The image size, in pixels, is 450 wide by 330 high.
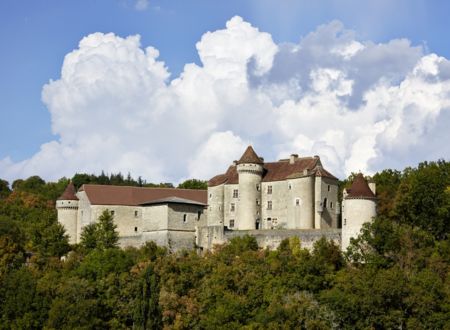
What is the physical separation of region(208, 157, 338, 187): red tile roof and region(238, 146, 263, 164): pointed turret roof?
1405 millimetres

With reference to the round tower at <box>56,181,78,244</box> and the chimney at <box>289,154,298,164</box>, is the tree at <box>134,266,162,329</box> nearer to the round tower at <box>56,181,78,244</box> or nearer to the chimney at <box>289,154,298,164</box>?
the chimney at <box>289,154,298,164</box>

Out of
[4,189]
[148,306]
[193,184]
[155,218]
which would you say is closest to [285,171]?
[155,218]

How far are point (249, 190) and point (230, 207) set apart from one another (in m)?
2.69

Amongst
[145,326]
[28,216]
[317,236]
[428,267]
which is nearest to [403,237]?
[428,267]

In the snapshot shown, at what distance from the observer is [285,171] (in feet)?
271

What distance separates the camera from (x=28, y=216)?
4355 inches

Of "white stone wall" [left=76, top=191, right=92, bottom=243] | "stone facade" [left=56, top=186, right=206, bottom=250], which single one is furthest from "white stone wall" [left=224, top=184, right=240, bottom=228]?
"white stone wall" [left=76, top=191, right=92, bottom=243]

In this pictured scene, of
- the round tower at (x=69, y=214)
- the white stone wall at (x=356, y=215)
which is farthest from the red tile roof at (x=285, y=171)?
the round tower at (x=69, y=214)

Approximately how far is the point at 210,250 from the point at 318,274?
529 inches

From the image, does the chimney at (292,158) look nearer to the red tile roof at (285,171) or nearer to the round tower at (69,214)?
the red tile roof at (285,171)

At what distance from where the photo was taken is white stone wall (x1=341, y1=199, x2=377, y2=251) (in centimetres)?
7100

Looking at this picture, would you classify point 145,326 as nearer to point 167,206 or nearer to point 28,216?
point 167,206

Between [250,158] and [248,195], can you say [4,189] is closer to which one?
[250,158]

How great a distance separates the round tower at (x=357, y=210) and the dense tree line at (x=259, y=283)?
1.16m
